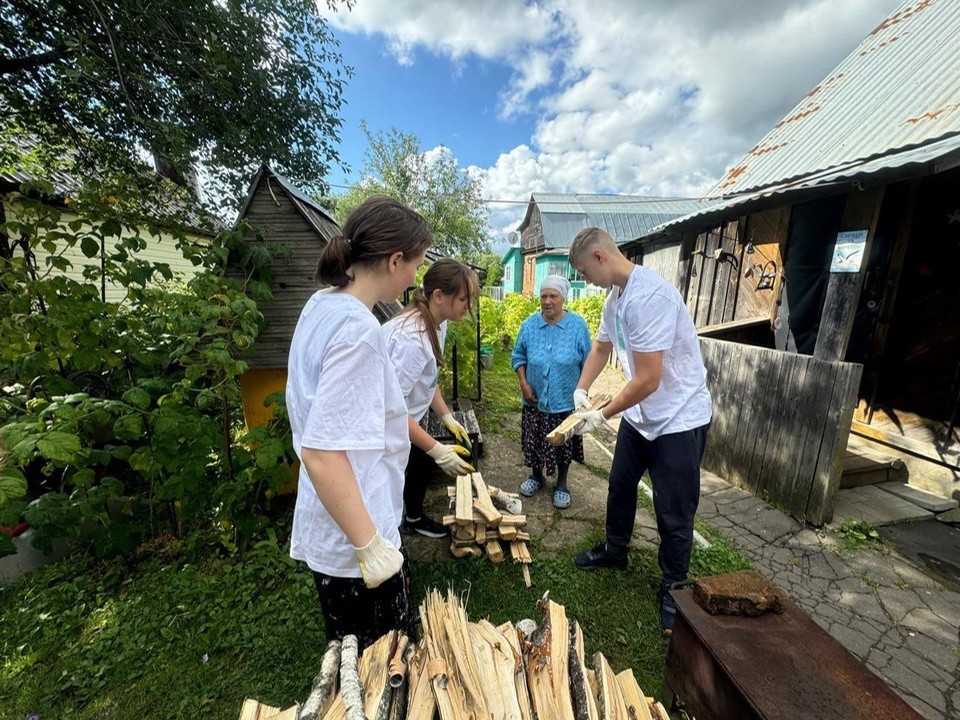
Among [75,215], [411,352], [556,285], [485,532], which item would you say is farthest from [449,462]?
[75,215]

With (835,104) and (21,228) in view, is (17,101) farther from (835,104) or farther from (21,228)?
(835,104)

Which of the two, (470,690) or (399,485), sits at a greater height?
(399,485)

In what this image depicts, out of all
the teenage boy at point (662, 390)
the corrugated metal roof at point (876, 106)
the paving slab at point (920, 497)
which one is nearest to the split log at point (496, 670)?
the teenage boy at point (662, 390)

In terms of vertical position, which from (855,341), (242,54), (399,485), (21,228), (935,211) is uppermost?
(242,54)

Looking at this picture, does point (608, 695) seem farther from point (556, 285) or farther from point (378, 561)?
point (556, 285)

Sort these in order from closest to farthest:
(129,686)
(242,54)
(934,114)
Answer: (129,686)
(934,114)
(242,54)

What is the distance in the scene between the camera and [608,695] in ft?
3.67

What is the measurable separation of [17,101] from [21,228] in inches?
90.9

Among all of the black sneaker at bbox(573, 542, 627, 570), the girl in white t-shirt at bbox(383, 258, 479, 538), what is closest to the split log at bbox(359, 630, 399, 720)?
the girl in white t-shirt at bbox(383, 258, 479, 538)

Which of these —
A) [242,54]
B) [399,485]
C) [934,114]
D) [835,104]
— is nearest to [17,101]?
[242,54]

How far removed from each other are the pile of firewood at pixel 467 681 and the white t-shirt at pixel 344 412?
0.31m

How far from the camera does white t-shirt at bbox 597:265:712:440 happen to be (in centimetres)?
201

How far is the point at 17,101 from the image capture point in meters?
3.34

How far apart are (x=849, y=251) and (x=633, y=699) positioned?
13.6 feet
